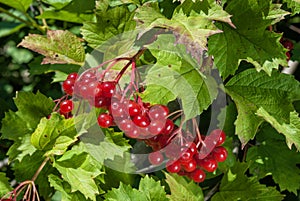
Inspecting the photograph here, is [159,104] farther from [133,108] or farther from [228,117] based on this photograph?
[228,117]

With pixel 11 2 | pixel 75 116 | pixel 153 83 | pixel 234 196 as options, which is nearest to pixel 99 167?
pixel 75 116

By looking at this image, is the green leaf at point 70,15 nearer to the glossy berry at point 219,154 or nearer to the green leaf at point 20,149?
the green leaf at point 20,149

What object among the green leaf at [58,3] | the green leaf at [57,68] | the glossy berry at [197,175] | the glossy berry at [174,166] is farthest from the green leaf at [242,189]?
the green leaf at [58,3]

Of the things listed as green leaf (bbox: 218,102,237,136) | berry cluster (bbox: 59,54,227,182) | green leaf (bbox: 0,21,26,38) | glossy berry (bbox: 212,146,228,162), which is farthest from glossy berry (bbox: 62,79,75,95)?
green leaf (bbox: 0,21,26,38)

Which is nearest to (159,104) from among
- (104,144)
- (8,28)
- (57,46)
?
(104,144)

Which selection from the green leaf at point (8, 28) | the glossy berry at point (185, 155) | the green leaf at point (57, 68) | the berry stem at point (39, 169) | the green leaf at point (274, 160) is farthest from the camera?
the green leaf at point (8, 28)

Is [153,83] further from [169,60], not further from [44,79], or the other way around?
[44,79]

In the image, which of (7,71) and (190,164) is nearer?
(190,164)
